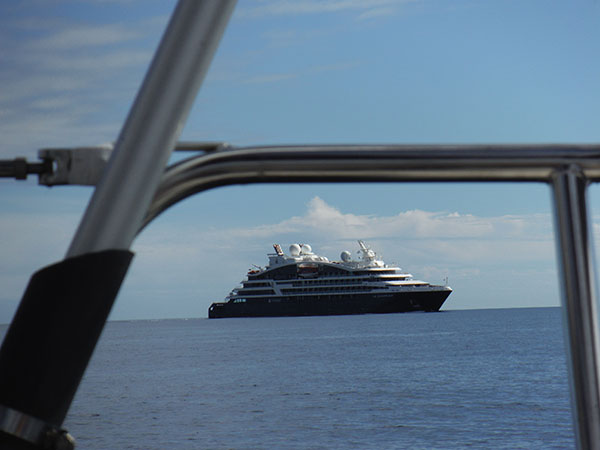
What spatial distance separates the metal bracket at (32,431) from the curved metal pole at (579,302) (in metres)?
0.36

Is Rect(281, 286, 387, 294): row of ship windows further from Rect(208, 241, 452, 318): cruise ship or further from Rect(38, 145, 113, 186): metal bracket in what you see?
Rect(38, 145, 113, 186): metal bracket

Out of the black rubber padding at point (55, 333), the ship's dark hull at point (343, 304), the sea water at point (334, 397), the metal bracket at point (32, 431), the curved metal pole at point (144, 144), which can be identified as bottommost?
the metal bracket at point (32, 431)

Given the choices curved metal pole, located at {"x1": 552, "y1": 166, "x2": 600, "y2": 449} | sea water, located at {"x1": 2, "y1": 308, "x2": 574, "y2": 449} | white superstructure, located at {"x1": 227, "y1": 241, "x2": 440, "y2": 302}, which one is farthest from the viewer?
white superstructure, located at {"x1": 227, "y1": 241, "x2": 440, "y2": 302}

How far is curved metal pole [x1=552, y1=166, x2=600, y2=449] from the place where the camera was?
52 centimetres

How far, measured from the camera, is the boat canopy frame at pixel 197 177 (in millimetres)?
395

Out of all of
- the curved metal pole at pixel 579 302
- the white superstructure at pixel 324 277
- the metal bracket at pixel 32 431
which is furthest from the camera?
the white superstructure at pixel 324 277

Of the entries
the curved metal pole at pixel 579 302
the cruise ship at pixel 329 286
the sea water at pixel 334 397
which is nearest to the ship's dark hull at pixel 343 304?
the cruise ship at pixel 329 286

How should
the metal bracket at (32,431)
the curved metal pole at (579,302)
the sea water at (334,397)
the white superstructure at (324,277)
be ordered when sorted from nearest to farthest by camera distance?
1. the metal bracket at (32,431)
2. the curved metal pole at (579,302)
3. the sea water at (334,397)
4. the white superstructure at (324,277)

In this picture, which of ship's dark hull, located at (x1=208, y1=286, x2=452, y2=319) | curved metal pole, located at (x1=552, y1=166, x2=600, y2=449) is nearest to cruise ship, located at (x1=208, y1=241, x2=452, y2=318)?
ship's dark hull, located at (x1=208, y1=286, x2=452, y2=319)

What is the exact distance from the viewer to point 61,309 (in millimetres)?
402

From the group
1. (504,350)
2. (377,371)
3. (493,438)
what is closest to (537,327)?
(504,350)

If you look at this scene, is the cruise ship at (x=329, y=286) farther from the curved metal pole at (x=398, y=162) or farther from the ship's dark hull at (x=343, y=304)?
the curved metal pole at (x=398, y=162)

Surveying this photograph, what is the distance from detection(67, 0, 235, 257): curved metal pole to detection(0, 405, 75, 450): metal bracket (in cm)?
9

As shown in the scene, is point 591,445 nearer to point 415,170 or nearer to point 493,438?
point 415,170
